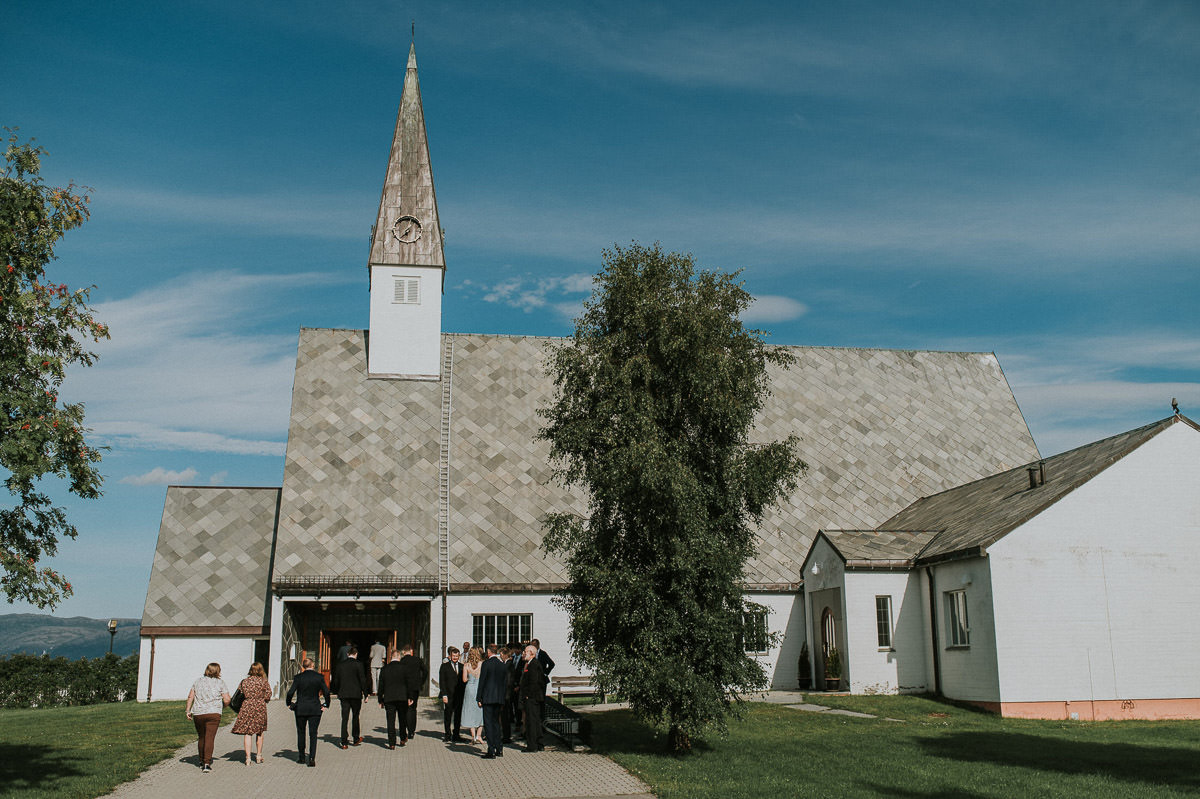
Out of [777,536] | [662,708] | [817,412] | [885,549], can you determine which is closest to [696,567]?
[662,708]

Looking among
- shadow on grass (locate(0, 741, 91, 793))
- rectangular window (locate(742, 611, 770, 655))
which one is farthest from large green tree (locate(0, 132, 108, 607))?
rectangular window (locate(742, 611, 770, 655))

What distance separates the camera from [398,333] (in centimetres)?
3294

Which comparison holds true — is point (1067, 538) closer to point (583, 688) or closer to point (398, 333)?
point (583, 688)

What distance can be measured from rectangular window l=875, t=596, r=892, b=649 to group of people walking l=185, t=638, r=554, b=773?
9998 mm

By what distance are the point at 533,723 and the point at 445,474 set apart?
1429cm

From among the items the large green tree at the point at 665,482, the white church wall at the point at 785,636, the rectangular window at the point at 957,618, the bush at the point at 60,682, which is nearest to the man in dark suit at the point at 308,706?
the large green tree at the point at 665,482

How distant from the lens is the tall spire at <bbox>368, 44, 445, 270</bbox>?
33031 mm

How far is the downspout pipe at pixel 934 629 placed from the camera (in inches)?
920

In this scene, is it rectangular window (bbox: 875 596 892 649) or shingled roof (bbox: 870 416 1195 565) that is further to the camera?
rectangular window (bbox: 875 596 892 649)

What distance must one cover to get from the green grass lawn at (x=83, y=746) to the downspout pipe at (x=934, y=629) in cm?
1631

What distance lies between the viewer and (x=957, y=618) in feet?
75.2

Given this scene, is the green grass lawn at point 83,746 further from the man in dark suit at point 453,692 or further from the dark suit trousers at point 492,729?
the dark suit trousers at point 492,729

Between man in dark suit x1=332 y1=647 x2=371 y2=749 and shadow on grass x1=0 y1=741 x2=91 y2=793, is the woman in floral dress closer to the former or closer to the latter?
man in dark suit x1=332 y1=647 x2=371 y2=749

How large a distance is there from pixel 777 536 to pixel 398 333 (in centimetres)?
1409
